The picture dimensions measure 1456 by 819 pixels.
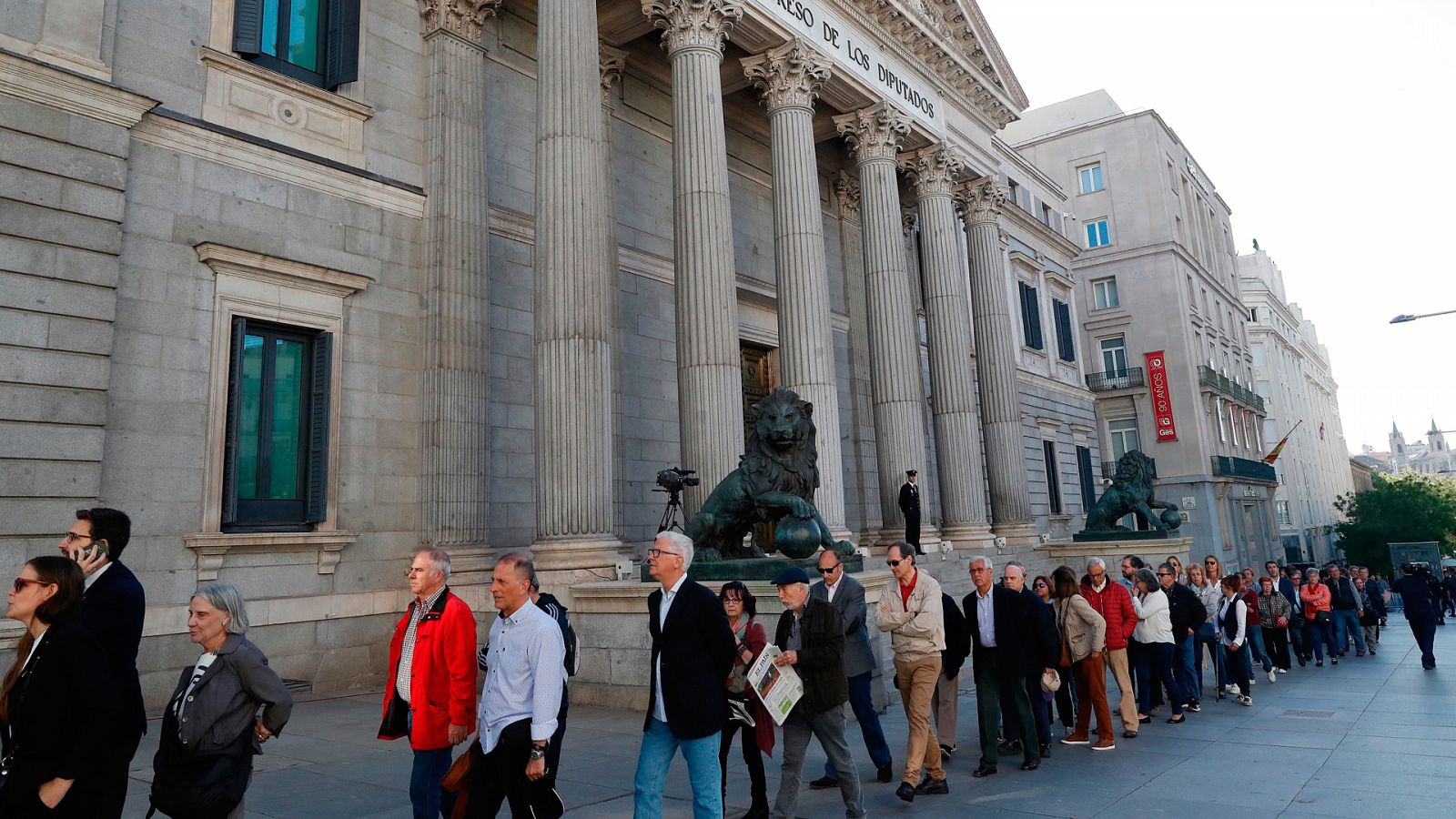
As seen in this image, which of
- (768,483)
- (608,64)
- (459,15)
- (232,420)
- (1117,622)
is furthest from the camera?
(608,64)

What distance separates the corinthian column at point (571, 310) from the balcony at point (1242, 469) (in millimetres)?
41343

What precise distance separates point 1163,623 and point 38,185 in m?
13.8

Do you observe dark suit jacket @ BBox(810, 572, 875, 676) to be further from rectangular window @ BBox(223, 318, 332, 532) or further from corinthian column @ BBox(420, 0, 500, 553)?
rectangular window @ BBox(223, 318, 332, 532)

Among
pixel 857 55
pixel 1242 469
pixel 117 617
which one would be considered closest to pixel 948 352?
pixel 857 55

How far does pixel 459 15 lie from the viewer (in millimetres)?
15297

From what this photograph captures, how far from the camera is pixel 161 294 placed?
1132 cm

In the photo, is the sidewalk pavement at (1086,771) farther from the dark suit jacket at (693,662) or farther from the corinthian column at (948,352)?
the corinthian column at (948,352)

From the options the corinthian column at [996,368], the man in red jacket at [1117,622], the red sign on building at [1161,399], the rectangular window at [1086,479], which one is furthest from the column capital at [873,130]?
the red sign on building at [1161,399]

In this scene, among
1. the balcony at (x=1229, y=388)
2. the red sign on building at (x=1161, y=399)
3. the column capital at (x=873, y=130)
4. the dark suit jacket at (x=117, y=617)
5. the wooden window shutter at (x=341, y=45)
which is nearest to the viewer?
the dark suit jacket at (x=117, y=617)

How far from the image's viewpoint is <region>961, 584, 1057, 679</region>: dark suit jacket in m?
7.48

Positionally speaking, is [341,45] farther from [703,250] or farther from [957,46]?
[957,46]

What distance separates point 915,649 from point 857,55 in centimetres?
1706

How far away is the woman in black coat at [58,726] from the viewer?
3.52 meters

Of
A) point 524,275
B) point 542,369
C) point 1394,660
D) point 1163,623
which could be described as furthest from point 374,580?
point 1394,660
